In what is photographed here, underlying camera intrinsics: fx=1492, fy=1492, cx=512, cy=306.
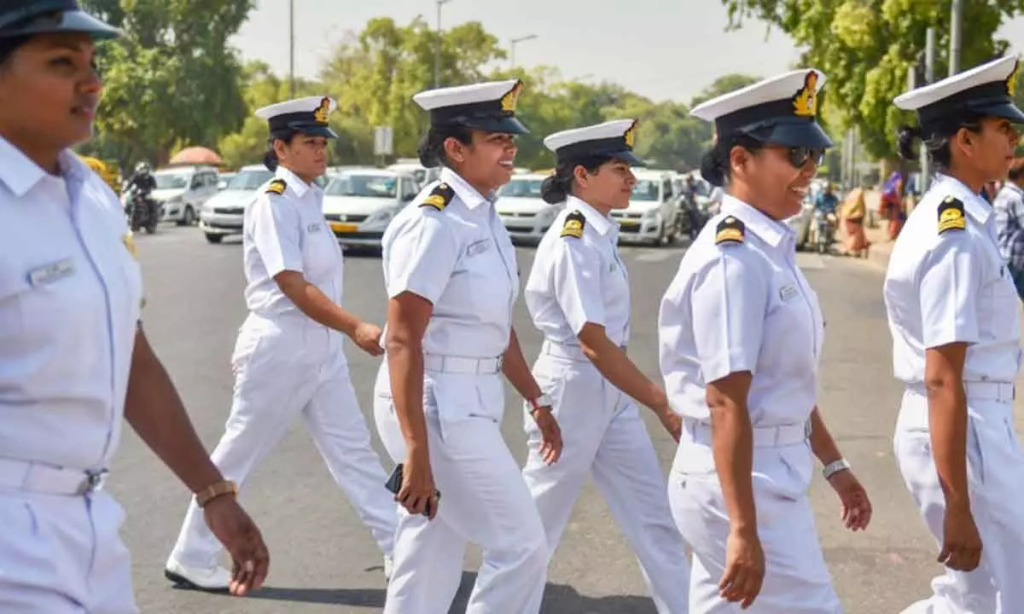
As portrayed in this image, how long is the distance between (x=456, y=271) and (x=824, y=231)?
82.9 feet

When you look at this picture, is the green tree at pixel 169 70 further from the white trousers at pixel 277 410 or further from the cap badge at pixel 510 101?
the cap badge at pixel 510 101

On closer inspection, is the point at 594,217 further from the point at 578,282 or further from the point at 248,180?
the point at 248,180

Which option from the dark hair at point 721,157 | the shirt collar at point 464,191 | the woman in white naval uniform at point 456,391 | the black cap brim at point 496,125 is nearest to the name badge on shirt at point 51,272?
the woman in white naval uniform at point 456,391

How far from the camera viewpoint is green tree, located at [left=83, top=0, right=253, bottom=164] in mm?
61812

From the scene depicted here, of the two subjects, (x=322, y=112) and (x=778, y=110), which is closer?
(x=778, y=110)

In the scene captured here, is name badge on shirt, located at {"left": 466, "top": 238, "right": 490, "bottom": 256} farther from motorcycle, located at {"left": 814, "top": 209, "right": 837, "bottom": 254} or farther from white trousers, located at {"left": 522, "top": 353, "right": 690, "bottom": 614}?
motorcycle, located at {"left": 814, "top": 209, "right": 837, "bottom": 254}

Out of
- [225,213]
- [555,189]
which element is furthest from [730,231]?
[225,213]

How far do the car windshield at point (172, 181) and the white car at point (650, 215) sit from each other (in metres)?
14.4

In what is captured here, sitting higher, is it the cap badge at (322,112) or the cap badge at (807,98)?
the cap badge at (807,98)

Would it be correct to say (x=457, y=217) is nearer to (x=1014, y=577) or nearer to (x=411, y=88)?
(x=1014, y=577)

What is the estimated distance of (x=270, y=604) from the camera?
552 cm

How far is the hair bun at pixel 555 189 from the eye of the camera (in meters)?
5.56

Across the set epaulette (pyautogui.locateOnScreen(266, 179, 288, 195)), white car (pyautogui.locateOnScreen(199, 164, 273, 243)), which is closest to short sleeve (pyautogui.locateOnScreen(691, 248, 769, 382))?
epaulette (pyautogui.locateOnScreen(266, 179, 288, 195))

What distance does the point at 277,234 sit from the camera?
576 cm
